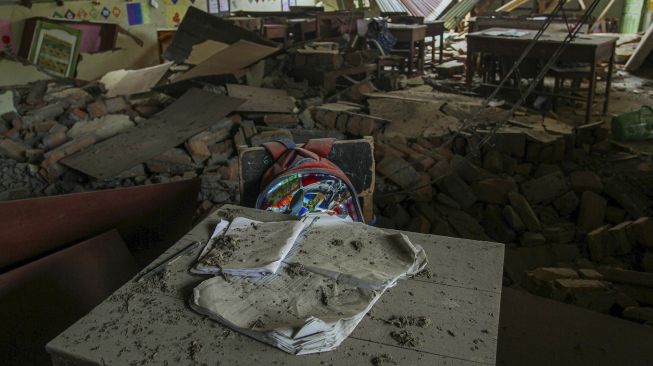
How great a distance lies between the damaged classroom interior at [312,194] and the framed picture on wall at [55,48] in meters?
0.03

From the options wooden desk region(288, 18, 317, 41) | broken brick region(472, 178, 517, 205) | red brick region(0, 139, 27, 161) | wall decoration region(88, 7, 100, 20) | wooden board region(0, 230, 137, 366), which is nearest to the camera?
wooden board region(0, 230, 137, 366)

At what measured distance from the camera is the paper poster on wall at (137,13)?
25.4 ft

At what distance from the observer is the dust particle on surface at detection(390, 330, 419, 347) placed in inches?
46.8

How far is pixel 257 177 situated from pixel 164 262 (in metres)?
0.86

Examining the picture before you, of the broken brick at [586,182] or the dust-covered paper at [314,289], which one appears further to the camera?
the broken brick at [586,182]

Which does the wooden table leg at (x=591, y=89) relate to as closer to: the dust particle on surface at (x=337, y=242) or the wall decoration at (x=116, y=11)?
the dust particle on surface at (x=337, y=242)

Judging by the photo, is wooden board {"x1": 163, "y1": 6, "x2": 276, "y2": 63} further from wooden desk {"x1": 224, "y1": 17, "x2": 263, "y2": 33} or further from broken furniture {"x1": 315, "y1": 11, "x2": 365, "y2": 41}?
broken furniture {"x1": 315, "y1": 11, "x2": 365, "y2": 41}

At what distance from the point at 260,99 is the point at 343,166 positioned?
9.92ft

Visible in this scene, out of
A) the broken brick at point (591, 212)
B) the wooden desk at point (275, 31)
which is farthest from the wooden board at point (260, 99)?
the broken brick at point (591, 212)

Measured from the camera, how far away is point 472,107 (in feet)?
19.9

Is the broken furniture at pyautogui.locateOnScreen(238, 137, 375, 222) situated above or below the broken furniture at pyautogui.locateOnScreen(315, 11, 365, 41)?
below

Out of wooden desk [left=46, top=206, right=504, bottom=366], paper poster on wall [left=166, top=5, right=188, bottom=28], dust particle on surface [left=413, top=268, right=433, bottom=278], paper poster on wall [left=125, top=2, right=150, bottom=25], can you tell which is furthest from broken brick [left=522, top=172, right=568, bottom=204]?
paper poster on wall [left=166, top=5, right=188, bottom=28]

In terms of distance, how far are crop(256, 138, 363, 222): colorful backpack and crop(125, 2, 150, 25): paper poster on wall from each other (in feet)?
21.4

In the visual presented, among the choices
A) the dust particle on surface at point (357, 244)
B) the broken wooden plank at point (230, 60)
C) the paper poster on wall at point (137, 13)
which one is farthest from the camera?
the paper poster on wall at point (137, 13)
